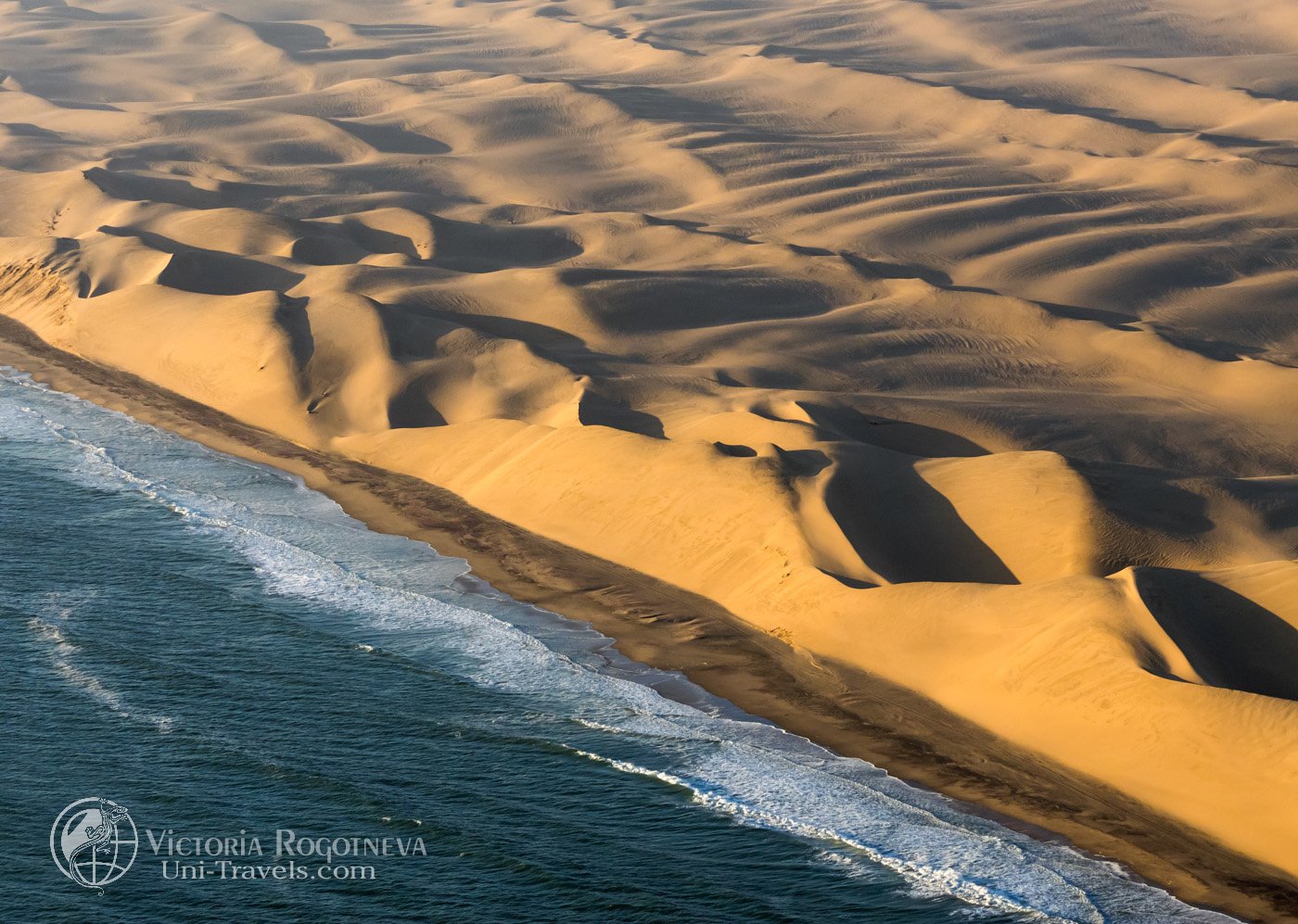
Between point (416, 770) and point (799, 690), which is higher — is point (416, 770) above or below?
above

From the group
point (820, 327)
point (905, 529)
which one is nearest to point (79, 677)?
point (905, 529)

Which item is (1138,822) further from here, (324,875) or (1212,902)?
(324,875)

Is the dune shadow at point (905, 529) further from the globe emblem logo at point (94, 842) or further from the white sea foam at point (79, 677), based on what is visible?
the globe emblem logo at point (94, 842)

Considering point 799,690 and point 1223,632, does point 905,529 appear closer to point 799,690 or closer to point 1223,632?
point 799,690

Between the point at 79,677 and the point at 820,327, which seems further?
the point at 820,327

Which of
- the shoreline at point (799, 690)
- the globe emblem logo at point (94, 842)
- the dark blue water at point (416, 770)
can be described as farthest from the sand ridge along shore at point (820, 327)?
the globe emblem logo at point (94, 842)

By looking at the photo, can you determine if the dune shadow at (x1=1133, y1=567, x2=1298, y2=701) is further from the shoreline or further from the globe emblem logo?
the globe emblem logo
